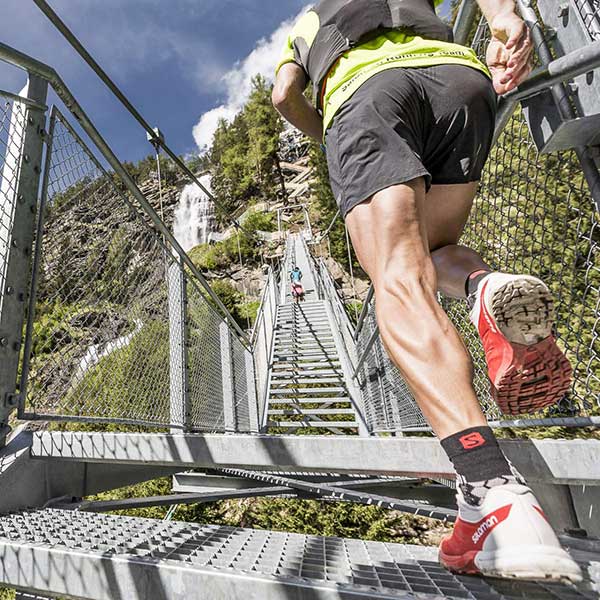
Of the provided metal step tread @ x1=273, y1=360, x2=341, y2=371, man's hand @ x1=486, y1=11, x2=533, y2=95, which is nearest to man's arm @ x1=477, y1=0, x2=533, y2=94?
man's hand @ x1=486, y1=11, x2=533, y2=95

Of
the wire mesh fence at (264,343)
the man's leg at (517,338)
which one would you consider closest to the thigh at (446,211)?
the man's leg at (517,338)

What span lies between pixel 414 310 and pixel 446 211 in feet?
1.42

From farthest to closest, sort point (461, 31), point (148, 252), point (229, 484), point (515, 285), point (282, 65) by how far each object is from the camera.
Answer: point (229, 484)
point (148, 252)
point (461, 31)
point (282, 65)
point (515, 285)

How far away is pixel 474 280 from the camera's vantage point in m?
0.85

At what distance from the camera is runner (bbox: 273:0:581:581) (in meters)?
0.53

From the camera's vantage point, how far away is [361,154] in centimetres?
73

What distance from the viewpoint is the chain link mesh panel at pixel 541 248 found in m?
0.98

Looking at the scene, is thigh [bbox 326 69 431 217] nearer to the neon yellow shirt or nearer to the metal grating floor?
the neon yellow shirt

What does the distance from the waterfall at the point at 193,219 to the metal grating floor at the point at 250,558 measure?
23959 mm

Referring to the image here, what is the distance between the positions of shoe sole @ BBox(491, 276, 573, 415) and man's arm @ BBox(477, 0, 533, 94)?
0.41 metres

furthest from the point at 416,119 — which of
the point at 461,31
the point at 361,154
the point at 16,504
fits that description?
the point at 16,504

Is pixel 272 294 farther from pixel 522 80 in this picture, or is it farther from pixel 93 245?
pixel 522 80

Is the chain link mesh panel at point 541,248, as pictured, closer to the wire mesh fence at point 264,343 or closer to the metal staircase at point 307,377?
the metal staircase at point 307,377

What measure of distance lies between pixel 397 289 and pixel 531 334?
0.91 feet
